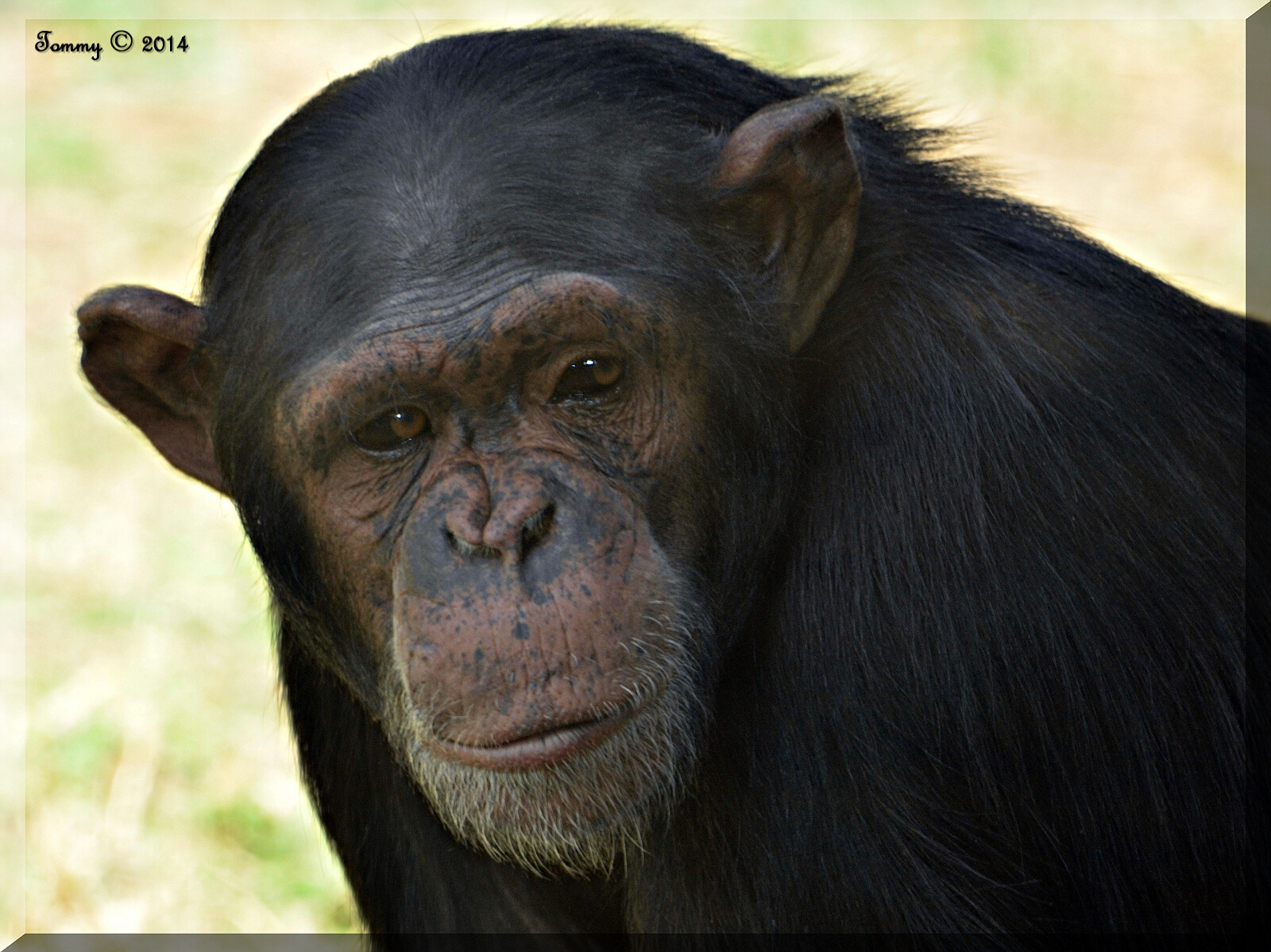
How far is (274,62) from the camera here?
12602mm

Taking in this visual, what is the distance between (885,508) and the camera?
3.96 m

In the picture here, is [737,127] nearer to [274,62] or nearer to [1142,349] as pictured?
[1142,349]

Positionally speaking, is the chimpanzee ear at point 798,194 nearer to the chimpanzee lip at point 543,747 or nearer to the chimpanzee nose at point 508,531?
the chimpanzee nose at point 508,531

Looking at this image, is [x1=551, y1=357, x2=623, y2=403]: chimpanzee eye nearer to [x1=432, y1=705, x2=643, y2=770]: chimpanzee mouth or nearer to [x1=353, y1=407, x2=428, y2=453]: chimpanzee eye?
[x1=353, y1=407, x2=428, y2=453]: chimpanzee eye

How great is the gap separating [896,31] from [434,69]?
9.11 m

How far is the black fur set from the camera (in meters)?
3.88

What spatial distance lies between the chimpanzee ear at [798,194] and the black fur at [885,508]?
0.10 metres

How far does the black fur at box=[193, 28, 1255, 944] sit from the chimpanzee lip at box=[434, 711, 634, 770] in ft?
1.66

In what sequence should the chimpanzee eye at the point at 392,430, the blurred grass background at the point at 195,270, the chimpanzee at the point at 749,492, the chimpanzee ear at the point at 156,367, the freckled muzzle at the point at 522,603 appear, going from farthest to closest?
the blurred grass background at the point at 195,270 → the chimpanzee ear at the point at 156,367 → the chimpanzee eye at the point at 392,430 → the chimpanzee at the point at 749,492 → the freckled muzzle at the point at 522,603

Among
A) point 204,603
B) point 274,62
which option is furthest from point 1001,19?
point 204,603

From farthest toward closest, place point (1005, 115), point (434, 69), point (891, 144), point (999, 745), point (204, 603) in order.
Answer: point (1005, 115) < point (204, 603) < point (891, 144) < point (434, 69) < point (999, 745)

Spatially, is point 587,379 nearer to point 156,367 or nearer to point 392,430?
point 392,430

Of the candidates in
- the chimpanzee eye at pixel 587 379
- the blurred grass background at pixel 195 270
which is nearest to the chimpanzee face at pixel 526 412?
the chimpanzee eye at pixel 587 379

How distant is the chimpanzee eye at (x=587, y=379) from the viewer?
3.83m
